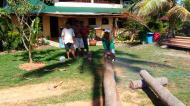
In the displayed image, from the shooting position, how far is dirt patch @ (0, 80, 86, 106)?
8062 millimetres

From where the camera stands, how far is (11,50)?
19.5 meters

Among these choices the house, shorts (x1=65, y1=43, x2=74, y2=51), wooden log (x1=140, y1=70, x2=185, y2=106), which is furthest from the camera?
the house

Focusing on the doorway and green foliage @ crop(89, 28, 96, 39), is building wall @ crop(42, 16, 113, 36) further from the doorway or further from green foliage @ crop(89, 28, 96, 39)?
green foliage @ crop(89, 28, 96, 39)

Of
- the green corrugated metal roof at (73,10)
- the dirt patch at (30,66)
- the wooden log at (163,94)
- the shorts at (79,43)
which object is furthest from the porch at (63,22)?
the wooden log at (163,94)

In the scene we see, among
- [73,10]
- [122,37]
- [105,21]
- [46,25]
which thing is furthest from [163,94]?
[105,21]

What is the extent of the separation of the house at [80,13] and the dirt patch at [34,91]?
46.8 ft

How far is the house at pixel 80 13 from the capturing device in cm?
2450

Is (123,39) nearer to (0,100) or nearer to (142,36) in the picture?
(142,36)

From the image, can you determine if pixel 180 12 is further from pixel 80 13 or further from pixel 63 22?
pixel 63 22

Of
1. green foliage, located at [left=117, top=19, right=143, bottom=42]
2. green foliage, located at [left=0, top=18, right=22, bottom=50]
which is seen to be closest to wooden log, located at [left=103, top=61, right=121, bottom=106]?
green foliage, located at [left=0, top=18, right=22, bottom=50]

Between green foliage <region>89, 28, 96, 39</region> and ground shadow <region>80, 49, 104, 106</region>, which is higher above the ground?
green foliage <region>89, 28, 96, 39</region>

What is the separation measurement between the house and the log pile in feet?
50.2

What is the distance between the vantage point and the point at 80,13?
2430cm

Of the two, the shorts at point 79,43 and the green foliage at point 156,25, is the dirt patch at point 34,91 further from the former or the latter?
the green foliage at point 156,25
